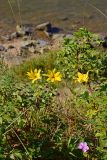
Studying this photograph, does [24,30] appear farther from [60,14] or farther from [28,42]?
[60,14]

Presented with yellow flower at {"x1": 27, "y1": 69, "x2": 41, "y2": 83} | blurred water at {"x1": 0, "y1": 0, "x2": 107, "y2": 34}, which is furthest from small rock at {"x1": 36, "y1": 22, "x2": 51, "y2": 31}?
yellow flower at {"x1": 27, "y1": 69, "x2": 41, "y2": 83}

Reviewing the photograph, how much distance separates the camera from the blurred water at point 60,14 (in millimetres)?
10625

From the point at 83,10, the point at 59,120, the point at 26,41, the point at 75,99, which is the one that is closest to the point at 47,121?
the point at 59,120

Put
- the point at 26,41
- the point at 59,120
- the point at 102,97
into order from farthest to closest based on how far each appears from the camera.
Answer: the point at 26,41 < the point at 59,120 < the point at 102,97

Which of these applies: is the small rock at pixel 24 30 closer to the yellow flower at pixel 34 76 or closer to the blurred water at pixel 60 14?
the blurred water at pixel 60 14

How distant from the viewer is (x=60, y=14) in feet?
37.1

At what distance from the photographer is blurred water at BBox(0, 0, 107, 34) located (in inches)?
418

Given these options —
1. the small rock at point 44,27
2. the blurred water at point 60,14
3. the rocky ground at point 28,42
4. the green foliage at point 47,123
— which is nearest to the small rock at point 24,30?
the rocky ground at point 28,42

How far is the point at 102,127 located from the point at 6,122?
70 centimetres

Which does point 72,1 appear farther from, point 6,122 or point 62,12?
point 6,122

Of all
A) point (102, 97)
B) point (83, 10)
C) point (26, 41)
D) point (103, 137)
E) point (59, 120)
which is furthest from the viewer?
point (83, 10)

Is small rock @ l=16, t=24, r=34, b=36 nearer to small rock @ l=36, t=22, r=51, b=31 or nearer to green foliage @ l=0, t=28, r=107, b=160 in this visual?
small rock @ l=36, t=22, r=51, b=31

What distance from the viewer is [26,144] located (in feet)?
12.1

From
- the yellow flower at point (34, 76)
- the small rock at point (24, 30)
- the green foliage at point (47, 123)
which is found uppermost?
the small rock at point (24, 30)
